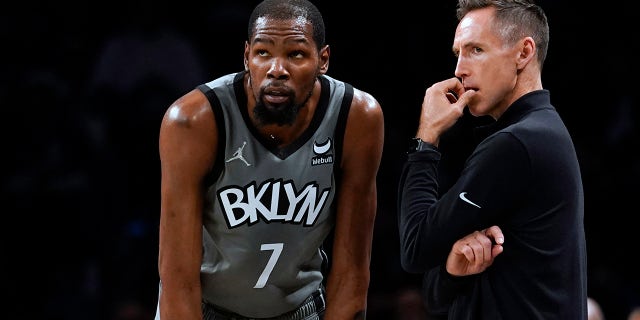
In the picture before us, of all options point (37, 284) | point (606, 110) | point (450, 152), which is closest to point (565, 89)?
point (606, 110)

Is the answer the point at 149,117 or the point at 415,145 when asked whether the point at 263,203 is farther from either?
the point at 149,117

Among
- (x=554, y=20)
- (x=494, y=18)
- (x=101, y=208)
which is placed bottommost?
(x=101, y=208)

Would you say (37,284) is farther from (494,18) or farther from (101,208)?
(494,18)

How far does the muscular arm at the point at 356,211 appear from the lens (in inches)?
150

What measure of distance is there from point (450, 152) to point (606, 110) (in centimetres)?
143

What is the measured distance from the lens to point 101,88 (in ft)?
25.3

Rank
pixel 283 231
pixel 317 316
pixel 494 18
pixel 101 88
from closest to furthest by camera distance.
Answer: pixel 494 18
pixel 283 231
pixel 317 316
pixel 101 88

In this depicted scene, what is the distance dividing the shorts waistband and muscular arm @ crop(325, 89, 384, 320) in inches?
4.4

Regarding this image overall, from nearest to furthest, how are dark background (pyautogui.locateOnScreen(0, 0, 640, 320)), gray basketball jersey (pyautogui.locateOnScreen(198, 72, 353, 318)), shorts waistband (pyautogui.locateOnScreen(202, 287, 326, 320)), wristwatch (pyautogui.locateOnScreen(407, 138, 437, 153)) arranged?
wristwatch (pyautogui.locateOnScreen(407, 138, 437, 153)) → gray basketball jersey (pyautogui.locateOnScreen(198, 72, 353, 318)) → shorts waistband (pyautogui.locateOnScreen(202, 287, 326, 320)) → dark background (pyautogui.locateOnScreen(0, 0, 640, 320))

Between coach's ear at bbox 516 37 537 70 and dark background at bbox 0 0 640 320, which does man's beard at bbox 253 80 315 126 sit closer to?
coach's ear at bbox 516 37 537 70

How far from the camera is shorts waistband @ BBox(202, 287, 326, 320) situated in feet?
13.0

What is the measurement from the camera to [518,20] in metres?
3.41

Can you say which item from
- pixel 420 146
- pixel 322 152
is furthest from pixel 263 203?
pixel 420 146

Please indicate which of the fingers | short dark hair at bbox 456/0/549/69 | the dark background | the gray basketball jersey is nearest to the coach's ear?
short dark hair at bbox 456/0/549/69
